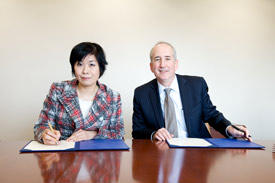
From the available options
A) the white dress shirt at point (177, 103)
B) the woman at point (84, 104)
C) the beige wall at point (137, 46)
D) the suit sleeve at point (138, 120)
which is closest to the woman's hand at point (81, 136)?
the woman at point (84, 104)

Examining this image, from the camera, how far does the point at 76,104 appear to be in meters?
1.79

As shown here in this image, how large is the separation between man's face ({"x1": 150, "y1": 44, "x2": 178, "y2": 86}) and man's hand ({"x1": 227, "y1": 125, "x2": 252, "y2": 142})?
2.08 feet

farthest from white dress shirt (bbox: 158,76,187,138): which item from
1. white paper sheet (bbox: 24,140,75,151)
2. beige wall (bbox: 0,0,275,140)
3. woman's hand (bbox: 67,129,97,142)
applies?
beige wall (bbox: 0,0,275,140)

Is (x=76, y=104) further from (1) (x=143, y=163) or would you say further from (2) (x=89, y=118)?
(1) (x=143, y=163)

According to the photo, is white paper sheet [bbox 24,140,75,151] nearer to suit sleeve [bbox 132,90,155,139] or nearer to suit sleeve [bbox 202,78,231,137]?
suit sleeve [bbox 132,90,155,139]

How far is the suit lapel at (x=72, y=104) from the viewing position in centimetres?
175

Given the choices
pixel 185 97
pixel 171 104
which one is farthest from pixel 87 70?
pixel 185 97

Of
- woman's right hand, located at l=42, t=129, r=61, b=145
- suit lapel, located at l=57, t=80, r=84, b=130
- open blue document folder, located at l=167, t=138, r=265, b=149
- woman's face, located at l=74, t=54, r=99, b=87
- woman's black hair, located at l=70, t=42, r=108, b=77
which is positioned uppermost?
woman's black hair, located at l=70, t=42, r=108, b=77

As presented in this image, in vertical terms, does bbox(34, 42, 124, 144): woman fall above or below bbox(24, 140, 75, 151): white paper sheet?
above

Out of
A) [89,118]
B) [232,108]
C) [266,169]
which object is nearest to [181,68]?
[232,108]

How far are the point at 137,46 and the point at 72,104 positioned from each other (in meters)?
1.57

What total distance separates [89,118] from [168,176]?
1031mm

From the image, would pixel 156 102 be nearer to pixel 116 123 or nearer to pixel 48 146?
pixel 116 123

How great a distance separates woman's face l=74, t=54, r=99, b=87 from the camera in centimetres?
184
